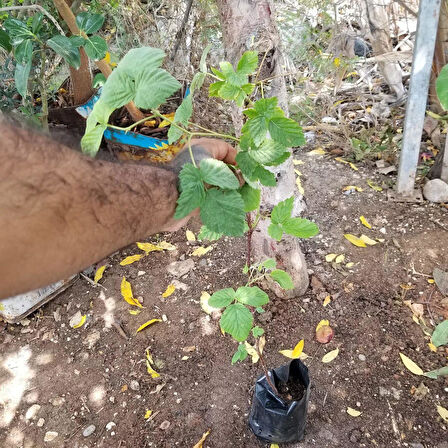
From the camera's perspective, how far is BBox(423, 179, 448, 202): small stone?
241 cm

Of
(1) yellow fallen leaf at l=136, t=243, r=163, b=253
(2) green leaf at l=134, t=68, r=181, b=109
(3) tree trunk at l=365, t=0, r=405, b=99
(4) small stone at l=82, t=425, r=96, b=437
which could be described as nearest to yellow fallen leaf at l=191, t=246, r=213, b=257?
(1) yellow fallen leaf at l=136, t=243, r=163, b=253

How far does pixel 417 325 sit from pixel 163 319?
50.4 inches

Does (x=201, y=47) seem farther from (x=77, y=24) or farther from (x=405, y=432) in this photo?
(x=405, y=432)

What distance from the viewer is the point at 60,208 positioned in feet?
2.52

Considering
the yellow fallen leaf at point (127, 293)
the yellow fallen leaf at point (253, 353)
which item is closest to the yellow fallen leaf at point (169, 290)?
the yellow fallen leaf at point (127, 293)

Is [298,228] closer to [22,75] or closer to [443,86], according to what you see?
[443,86]

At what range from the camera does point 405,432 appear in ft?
5.21

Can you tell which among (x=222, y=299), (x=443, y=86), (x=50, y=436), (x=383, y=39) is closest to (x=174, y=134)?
(x=222, y=299)

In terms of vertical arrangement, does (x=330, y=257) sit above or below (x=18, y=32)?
below

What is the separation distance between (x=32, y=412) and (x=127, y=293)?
73 centimetres

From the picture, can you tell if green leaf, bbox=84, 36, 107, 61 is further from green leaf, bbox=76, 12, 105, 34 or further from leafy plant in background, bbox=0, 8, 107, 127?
green leaf, bbox=76, 12, 105, 34

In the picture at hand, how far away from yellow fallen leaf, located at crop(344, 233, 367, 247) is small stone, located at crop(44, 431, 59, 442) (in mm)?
1794

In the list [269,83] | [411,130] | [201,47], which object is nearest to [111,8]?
[201,47]

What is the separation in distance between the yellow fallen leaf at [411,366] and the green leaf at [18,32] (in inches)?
91.6
